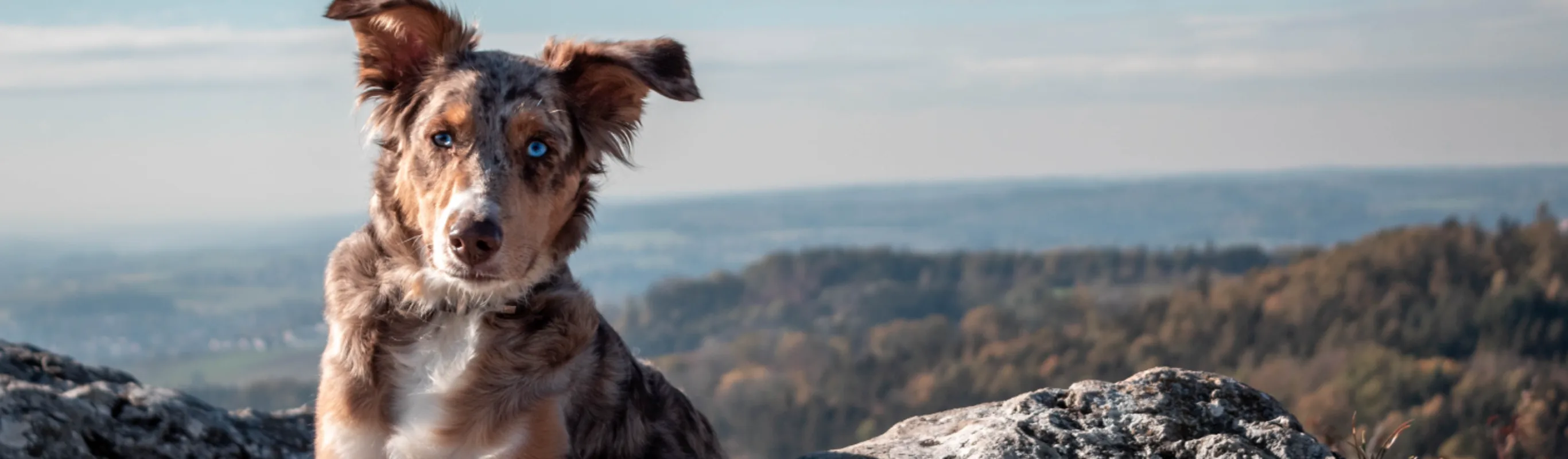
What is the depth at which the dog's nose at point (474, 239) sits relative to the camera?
5.92 meters

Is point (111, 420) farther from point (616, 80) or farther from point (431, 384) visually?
point (616, 80)

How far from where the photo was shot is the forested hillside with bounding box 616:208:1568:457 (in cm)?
8169

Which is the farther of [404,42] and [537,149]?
[404,42]

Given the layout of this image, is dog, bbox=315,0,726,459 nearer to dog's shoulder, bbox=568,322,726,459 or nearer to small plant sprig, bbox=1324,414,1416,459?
dog's shoulder, bbox=568,322,726,459

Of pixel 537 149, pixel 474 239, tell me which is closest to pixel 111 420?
pixel 474 239

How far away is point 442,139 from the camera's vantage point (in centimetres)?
632

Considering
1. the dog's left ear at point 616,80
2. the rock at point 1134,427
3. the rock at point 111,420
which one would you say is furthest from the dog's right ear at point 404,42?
the rock at point 1134,427

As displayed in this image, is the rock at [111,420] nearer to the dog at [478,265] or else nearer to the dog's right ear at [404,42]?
the dog at [478,265]

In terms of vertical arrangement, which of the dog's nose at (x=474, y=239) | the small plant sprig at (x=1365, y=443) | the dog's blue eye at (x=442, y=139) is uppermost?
the dog's blue eye at (x=442, y=139)

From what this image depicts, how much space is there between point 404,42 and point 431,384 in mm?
1787

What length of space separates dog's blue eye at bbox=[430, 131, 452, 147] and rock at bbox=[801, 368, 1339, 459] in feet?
8.02

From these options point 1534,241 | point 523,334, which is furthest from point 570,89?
point 1534,241

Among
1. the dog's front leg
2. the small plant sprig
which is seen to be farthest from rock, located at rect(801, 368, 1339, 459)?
the dog's front leg

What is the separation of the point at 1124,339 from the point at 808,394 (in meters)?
28.2
